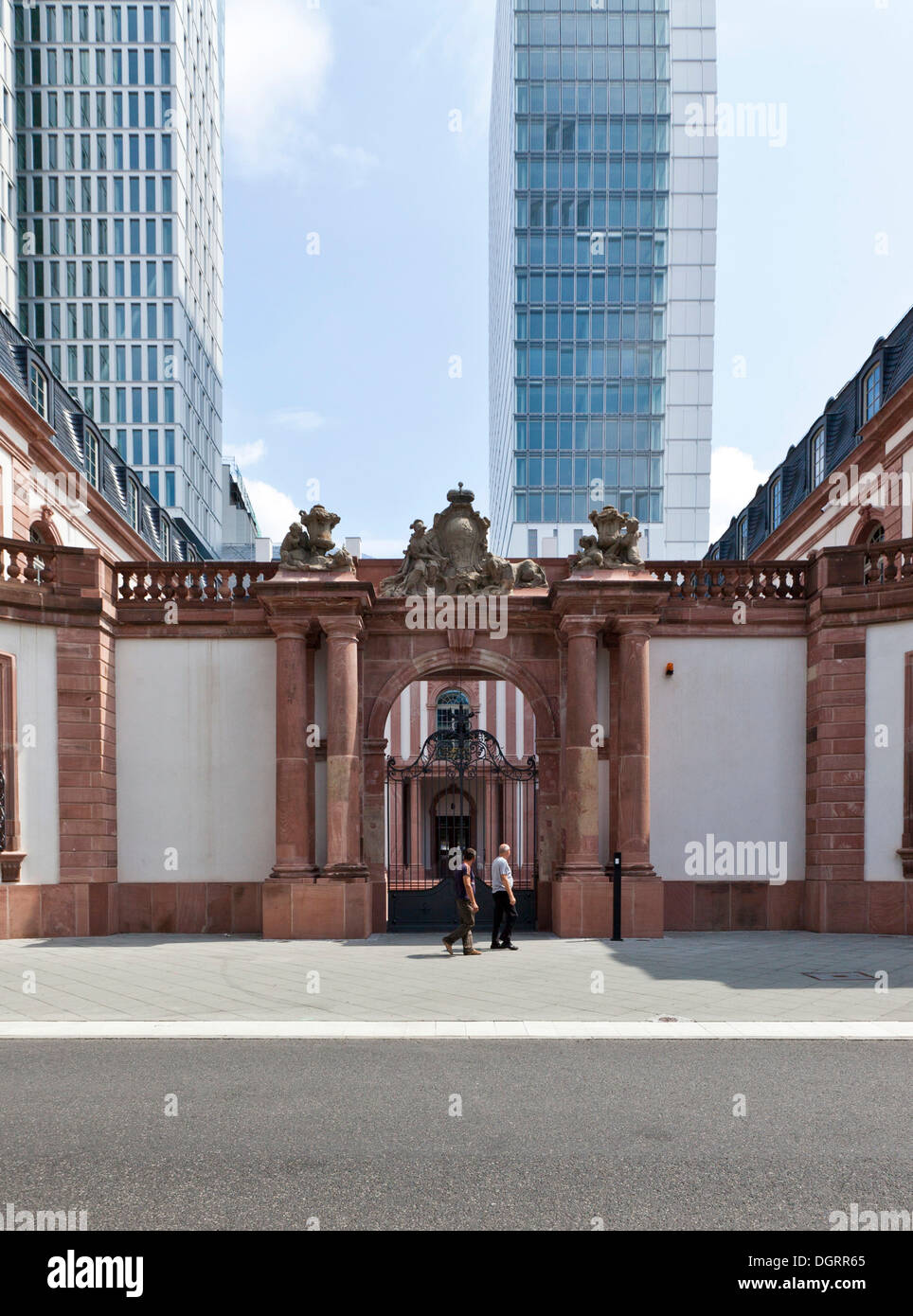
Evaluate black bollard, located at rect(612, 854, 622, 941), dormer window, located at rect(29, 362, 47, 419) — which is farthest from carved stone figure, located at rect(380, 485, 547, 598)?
dormer window, located at rect(29, 362, 47, 419)

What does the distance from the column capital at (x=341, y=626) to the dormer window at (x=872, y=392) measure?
15.7m

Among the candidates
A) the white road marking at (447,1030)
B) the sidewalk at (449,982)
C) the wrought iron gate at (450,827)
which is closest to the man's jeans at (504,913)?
the sidewalk at (449,982)

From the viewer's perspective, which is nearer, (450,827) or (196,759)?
(196,759)

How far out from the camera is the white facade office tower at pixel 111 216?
67312 mm

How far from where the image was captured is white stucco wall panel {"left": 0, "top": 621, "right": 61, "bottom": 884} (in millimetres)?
15500

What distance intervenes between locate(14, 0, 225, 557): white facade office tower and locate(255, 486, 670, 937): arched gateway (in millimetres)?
54282

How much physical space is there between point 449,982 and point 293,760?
5566 millimetres

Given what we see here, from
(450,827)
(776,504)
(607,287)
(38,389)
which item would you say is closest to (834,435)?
(776,504)

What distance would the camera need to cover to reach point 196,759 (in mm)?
16578

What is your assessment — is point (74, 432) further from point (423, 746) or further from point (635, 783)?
point (635, 783)

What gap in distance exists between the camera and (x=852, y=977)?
11.4 m

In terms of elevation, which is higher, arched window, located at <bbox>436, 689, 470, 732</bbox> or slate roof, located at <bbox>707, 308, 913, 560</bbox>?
slate roof, located at <bbox>707, 308, 913, 560</bbox>

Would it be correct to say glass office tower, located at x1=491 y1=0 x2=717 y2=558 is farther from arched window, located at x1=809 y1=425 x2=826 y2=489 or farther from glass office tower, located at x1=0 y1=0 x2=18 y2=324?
arched window, located at x1=809 y1=425 x2=826 y2=489

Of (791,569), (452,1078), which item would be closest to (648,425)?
(791,569)
